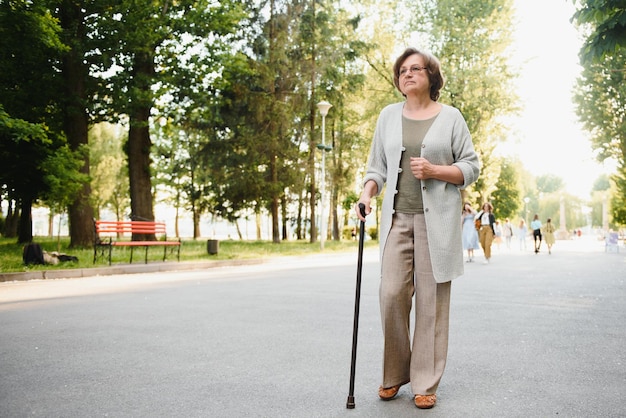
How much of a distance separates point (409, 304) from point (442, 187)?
2.47 feet

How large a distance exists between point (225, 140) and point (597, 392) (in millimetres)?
26875

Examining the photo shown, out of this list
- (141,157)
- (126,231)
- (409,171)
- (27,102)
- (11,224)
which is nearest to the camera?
(409,171)

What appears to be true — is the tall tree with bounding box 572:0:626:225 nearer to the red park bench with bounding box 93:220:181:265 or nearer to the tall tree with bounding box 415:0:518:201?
the tall tree with bounding box 415:0:518:201

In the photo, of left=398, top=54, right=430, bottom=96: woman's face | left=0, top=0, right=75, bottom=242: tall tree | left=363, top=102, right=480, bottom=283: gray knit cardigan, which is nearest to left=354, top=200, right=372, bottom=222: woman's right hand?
left=363, top=102, right=480, bottom=283: gray knit cardigan

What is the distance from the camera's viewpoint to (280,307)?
7762 mm

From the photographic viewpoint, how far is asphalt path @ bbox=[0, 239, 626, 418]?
140 inches

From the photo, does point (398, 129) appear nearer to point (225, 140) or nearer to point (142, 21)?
point (142, 21)

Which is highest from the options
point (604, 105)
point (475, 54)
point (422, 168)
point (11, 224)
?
point (475, 54)

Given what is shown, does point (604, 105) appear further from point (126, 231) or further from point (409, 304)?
point (409, 304)

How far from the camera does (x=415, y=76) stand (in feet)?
12.0

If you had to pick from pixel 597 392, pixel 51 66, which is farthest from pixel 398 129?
pixel 51 66

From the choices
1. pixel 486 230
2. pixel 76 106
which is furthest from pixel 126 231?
pixel 486 230

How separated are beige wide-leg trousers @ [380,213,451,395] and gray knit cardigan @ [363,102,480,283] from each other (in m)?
0.08

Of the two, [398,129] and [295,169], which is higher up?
[295,169]
